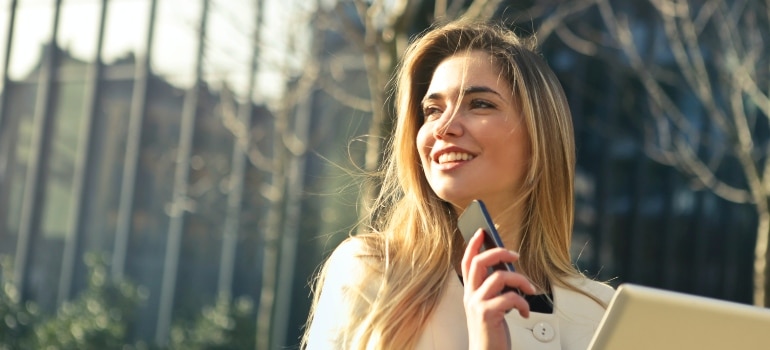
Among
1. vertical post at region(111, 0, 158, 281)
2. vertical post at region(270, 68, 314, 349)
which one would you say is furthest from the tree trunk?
vertical post at region(111, 0, 158, 281)

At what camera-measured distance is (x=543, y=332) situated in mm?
2293

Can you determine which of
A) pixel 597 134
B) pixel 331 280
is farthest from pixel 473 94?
pixel 597 134

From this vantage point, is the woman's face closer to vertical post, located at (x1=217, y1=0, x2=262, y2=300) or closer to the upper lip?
the upper lip

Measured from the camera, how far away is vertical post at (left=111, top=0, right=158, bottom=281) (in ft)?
42.6

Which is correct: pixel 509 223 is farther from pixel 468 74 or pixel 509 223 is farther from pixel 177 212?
pixel 177 212

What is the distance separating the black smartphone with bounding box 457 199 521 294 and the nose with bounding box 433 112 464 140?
0.38m

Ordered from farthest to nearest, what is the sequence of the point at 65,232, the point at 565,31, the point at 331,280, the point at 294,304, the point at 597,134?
the point at 65,232
the point at 294,304
the point at 597,134
the point at 565,31
the point at 331,280

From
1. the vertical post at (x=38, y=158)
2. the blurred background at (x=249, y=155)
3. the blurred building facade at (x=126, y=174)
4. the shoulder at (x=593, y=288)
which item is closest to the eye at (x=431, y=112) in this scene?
the shoulder at (x=593, y=288)

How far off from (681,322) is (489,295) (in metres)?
0.42

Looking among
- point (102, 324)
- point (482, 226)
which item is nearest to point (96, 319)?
point (102, 324)

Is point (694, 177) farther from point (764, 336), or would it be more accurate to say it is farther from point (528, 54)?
point (764, 336)

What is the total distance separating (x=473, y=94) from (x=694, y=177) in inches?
317

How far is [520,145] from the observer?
2.38 meters

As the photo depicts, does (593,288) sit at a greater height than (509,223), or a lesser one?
lesser
